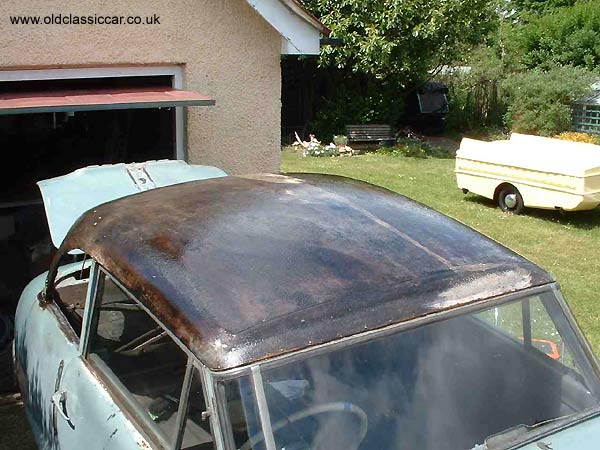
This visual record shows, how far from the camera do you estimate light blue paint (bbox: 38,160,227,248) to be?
4.68 meters

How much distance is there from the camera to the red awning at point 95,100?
18.4 feet

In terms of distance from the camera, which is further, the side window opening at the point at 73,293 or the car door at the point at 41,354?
the side window opening at the point at 73,293

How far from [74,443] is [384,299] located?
1564 millimetres

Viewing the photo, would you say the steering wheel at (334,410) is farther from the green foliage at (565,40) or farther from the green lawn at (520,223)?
the green foliage at (565,40)

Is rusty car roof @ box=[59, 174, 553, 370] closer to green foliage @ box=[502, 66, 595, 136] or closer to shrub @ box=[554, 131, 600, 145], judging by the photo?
shrub @ box=[554, 131, 600, 145]

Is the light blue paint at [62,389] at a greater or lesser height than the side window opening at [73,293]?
lesser

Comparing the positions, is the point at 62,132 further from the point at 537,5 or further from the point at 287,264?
the point at 537,5

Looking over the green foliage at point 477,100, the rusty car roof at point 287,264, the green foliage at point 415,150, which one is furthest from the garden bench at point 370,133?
the rusty car roof at point 287,264

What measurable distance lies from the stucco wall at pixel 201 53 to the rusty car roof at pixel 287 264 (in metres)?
3.23

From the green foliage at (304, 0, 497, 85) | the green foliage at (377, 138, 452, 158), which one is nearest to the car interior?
the green foliage at (304, 0, 497, 85)

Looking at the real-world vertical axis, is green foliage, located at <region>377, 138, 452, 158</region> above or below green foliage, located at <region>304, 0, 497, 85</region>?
below

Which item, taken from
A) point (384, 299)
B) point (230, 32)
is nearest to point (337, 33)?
point (230, 32)

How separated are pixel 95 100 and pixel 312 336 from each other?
13.9ft

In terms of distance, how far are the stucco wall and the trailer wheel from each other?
555cm
